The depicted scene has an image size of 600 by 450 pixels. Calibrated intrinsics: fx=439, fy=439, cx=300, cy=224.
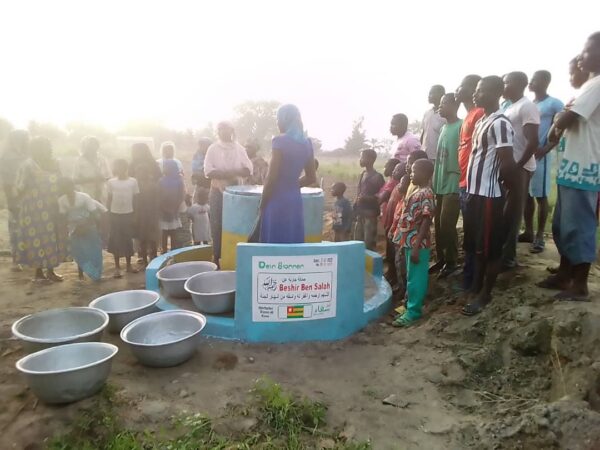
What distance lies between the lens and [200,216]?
283 inches

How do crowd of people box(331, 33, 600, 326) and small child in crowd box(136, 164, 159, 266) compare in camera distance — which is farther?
small child in crowd box(136, 164, 159, 266)

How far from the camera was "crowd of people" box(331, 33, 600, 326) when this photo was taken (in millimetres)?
3289

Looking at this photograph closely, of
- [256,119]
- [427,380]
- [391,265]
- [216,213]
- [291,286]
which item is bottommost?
[427,380]

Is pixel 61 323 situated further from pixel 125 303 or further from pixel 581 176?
pixel 581 176

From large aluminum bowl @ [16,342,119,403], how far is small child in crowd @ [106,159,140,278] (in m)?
2.74

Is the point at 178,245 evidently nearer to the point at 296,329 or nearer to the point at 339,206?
the point at 339,206

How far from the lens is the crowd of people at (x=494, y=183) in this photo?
329cm

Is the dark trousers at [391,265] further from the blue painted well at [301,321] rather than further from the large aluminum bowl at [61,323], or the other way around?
the large aluminum bowl at [61,323]

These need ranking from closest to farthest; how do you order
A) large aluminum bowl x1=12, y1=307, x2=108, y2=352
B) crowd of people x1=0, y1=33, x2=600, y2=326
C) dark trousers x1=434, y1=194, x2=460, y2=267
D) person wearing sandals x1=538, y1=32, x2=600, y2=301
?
person wearing sandals x1=538, y1=32, x2=600, y2=301 → crowd of people x1=0, y1=33, x2=600, y2=326 → large aluminum bowl x1=12, y1=307, x2=108, y2=352 → dark trousers x1=434, y1=194, x2=460, y2=267

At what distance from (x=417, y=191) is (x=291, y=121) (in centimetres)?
129

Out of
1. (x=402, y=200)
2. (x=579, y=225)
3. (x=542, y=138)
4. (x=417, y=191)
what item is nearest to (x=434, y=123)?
(x=542, y=138)

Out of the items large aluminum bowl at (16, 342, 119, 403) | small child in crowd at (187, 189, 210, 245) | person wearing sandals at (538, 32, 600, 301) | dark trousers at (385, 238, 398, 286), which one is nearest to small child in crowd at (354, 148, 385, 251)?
dark trousers at (385, 238, 398, 286)

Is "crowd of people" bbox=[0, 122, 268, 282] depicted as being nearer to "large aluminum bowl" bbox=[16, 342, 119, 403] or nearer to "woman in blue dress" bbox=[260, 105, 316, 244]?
"woman in blue dress" bbox=[260, 105, 316, 244]

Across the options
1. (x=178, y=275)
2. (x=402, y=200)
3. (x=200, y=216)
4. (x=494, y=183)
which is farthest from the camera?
(x=200, y=216)
